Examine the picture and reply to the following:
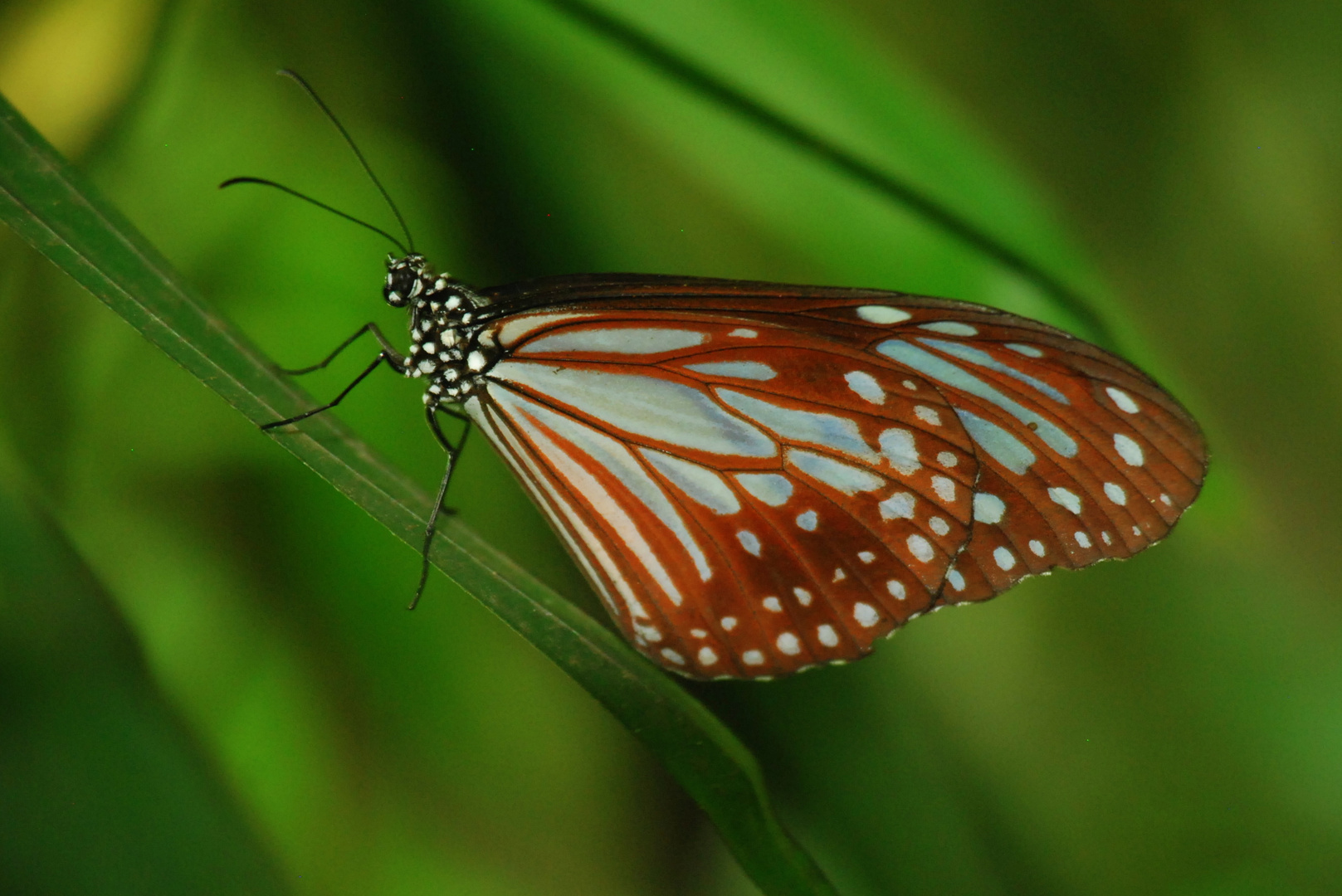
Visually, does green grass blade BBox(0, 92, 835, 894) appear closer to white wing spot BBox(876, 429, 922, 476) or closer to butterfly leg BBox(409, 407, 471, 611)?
butterfly leg BBox(409, 407, 471, 611)

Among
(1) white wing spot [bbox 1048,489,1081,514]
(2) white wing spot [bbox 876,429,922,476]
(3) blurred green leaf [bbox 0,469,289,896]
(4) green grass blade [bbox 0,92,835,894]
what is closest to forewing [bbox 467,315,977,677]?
(2) white wing spot [bbox 876,429,922,476]

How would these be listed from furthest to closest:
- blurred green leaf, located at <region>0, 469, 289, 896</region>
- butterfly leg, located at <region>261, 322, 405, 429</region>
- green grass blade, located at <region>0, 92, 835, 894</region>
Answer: butterfly leg, located at <region>261, 322, 405, 429</region> → blurred green leaf, located at <region>0, 469, 289, 896</region> → green grass blade, located at <region>0, 92, 835, 894</region>

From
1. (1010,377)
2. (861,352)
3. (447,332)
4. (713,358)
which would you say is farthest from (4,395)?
(1010,377)

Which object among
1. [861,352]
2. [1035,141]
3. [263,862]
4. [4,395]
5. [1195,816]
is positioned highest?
[1035,141]

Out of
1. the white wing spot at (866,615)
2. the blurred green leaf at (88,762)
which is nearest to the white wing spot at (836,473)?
the white wing spot at (866,615)

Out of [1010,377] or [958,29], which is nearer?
[1010,377]

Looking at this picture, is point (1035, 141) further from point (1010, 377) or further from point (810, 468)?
point (810, 468)
